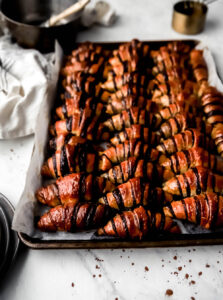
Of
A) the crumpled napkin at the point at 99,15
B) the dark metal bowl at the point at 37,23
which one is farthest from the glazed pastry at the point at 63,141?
the crumpled napkin at the point at 99,15

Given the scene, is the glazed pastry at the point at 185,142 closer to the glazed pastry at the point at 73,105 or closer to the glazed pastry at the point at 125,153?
the glazed pastry at the point at 125,153

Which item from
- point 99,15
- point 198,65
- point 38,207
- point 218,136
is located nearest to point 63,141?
point 38,207

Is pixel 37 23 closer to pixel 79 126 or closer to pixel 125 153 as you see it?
pixel 79 126

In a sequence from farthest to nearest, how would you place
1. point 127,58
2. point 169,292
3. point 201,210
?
point 127,58
point 201,210
point 169,292

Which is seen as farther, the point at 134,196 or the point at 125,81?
the point at 125,81

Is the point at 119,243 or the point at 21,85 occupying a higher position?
the point at 21,85

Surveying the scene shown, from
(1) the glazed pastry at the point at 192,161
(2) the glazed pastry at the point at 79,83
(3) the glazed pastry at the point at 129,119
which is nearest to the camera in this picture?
(1) the glazed pastry at the point at 192,161
